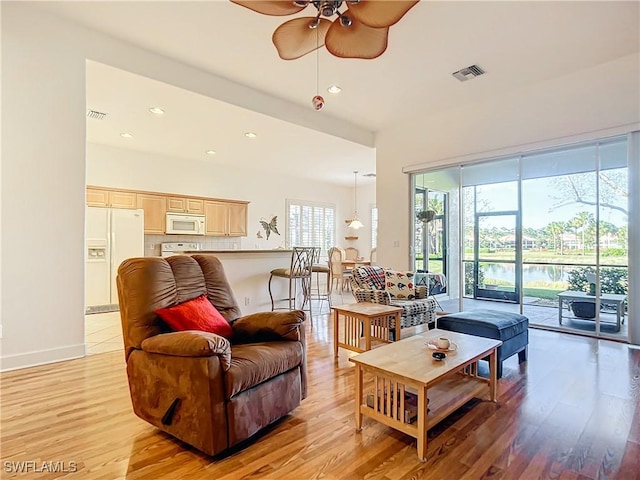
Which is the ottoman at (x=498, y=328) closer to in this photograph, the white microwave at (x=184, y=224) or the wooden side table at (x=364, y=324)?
the wooden side table at (x=364, y=324)

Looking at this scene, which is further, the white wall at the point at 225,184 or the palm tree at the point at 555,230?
the white wall at the point at 225,184

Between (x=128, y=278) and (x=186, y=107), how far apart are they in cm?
311

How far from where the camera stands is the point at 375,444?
1.87m

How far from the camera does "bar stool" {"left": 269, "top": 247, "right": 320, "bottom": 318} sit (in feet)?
16.6

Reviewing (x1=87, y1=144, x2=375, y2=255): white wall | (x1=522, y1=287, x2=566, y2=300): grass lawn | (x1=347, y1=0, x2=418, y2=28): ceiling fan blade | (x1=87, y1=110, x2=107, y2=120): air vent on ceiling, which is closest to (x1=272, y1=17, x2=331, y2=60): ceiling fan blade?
(x1=347, y1=0, x2=418, y2=28): ceiling fan blade

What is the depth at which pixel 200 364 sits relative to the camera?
167cm

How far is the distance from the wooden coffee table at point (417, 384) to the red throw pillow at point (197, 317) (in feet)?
2.90

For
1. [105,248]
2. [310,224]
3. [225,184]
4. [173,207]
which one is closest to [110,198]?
[105,248]

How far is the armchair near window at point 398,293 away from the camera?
3.65 metres

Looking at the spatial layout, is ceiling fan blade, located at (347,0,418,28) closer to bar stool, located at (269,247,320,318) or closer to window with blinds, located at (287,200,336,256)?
bar stool, located at (269,247,320,318)

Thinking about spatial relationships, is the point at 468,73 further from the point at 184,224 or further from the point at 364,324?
the point at 184,224

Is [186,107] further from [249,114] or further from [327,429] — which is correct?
[327,429]

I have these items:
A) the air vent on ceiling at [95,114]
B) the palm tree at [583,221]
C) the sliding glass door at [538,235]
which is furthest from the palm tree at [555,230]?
the air vent on ceiling at [95,114]

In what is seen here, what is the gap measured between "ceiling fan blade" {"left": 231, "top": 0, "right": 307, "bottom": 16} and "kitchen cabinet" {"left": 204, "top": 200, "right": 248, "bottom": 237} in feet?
17.4
